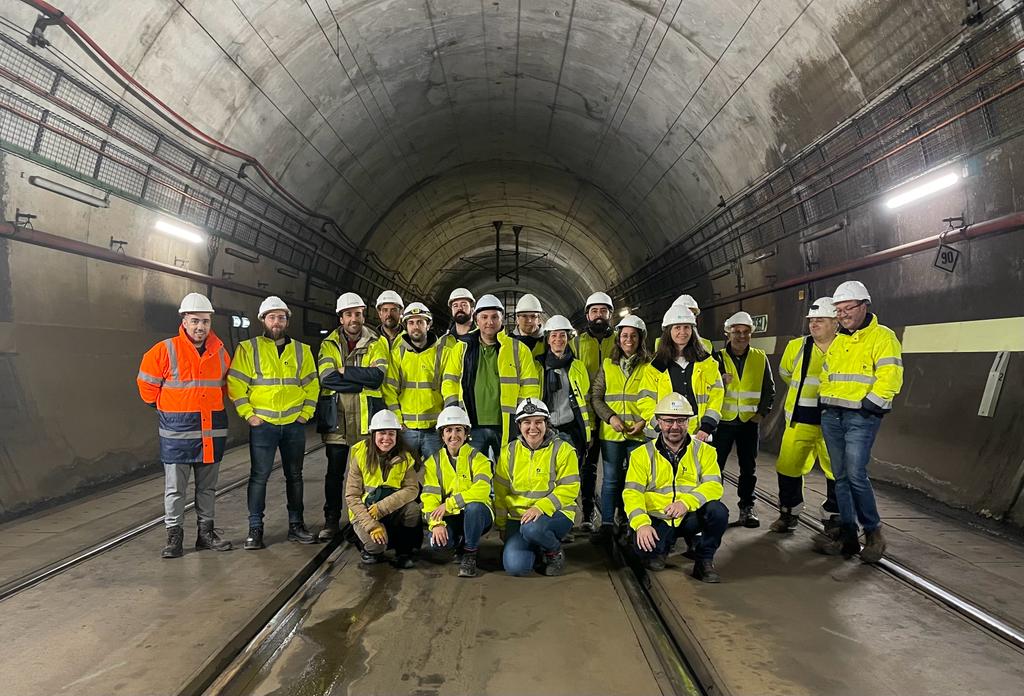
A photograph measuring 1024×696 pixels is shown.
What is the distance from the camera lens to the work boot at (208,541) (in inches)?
198

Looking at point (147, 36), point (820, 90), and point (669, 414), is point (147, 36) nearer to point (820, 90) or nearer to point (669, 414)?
point (669, 414)

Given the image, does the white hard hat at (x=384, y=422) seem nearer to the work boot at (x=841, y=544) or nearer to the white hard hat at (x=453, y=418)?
the white hard hat at (x=453, y=418)

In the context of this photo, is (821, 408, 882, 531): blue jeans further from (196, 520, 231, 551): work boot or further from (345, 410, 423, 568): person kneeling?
(196, 520, 231, 551): work boot

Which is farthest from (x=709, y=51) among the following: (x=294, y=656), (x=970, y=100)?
(x=294, y=656)

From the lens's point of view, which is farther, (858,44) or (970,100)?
(858,44)

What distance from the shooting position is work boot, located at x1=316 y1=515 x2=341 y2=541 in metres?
5.35

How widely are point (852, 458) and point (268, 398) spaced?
4.36 metres

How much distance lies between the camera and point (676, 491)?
4.48 metres

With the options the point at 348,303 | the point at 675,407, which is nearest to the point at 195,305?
the point at 348,303

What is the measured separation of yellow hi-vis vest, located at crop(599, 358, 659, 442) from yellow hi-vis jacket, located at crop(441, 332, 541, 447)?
593 mm

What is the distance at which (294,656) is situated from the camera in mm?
3387

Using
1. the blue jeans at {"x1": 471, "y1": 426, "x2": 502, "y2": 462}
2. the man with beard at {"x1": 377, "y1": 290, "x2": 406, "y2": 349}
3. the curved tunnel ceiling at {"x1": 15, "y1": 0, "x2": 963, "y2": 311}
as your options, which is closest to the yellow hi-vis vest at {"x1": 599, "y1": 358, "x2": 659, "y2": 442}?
the blue jeans at {"x1": 471, "y1": 426, "x2": 502, "y2": 462}

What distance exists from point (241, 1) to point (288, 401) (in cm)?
430

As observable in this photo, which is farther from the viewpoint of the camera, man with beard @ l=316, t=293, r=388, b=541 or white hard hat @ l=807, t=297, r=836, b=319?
man with beard @ l=316, t=293, r=388, b=541
